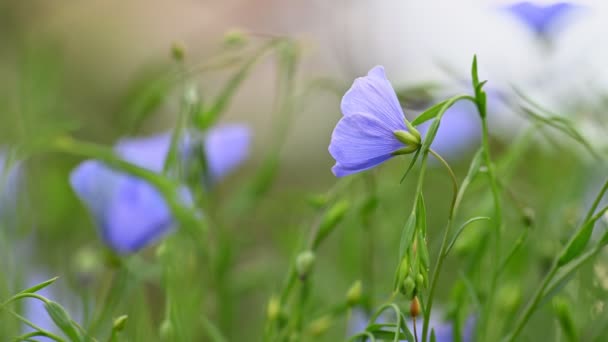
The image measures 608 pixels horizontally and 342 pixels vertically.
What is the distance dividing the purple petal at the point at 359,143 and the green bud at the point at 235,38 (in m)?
0.20

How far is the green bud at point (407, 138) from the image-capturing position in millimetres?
395

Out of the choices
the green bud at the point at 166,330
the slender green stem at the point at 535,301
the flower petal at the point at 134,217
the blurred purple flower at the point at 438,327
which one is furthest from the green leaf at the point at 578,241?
the flower petal at the point at 134,217

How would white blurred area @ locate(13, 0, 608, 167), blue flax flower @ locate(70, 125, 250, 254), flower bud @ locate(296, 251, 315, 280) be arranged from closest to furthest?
1. flower bud @ locate(296, 251, 315, 280)
2. blue flax flower @ locate(70, 125, 250, 254)
3. white blurred area @ locate(13, 0, 608, 167)

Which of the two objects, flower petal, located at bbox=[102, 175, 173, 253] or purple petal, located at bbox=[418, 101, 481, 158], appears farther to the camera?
purple petal, located at bbox=[418, 101, 481, 158]

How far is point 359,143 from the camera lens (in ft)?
1.30

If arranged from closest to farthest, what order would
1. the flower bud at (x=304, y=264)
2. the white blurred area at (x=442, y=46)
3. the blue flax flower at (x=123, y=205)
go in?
the flower bud at (x=304, y=264) → the blue flax flower at (x=123, y=205) → the white blurred area at (x=442, y=46)

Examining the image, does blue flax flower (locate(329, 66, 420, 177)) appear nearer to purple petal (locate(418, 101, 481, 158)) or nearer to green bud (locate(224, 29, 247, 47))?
green bud (locate(224, 29, 247, 47))

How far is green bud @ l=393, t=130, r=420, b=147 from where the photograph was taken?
0.39m

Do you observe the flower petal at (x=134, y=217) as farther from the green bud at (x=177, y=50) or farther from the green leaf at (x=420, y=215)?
the green leaf at (x=420, y=215)

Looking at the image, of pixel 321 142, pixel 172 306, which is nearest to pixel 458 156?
pixel 172 306

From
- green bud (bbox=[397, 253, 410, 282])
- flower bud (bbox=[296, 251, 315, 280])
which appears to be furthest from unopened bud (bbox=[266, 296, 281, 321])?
green bud (bbox=[397, 253, 410, 282])

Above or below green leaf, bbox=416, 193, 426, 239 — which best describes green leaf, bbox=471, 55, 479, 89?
above

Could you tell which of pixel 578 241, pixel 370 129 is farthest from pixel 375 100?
pixel 578 241

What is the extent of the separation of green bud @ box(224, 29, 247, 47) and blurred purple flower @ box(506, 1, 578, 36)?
20cm
